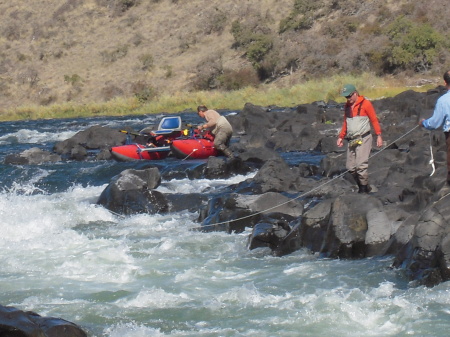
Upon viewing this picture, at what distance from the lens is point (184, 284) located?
9102 mm

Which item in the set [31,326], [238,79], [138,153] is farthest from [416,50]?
[31,326]

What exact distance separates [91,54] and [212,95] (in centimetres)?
2162

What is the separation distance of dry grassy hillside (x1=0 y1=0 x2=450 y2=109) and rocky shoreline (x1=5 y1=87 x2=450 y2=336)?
905 inches

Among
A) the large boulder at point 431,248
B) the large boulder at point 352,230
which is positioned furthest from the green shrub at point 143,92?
the large boulder at point 431,248

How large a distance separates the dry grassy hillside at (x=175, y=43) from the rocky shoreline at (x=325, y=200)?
23.0 m

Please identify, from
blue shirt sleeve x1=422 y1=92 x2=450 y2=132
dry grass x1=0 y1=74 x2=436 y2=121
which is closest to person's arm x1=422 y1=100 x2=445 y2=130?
blue shirt sleeve x1=422 y1=92 x2=450 y2=132

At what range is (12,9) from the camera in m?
75.0

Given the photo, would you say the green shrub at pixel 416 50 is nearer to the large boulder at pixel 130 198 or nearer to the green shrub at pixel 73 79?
the green shrub at pixel 73 79

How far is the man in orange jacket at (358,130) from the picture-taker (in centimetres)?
1177

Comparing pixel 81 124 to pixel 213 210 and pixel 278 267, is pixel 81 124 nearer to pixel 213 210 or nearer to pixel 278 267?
pixel 213 210

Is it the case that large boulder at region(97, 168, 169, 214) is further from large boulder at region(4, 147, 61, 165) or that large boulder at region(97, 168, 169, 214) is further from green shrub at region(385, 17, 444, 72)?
green shrub at region(385, 17, 444, 72)

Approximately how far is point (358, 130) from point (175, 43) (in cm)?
4871

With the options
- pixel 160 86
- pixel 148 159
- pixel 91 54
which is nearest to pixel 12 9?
pixel 91 54

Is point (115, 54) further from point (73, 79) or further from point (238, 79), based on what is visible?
point (238, 79)
